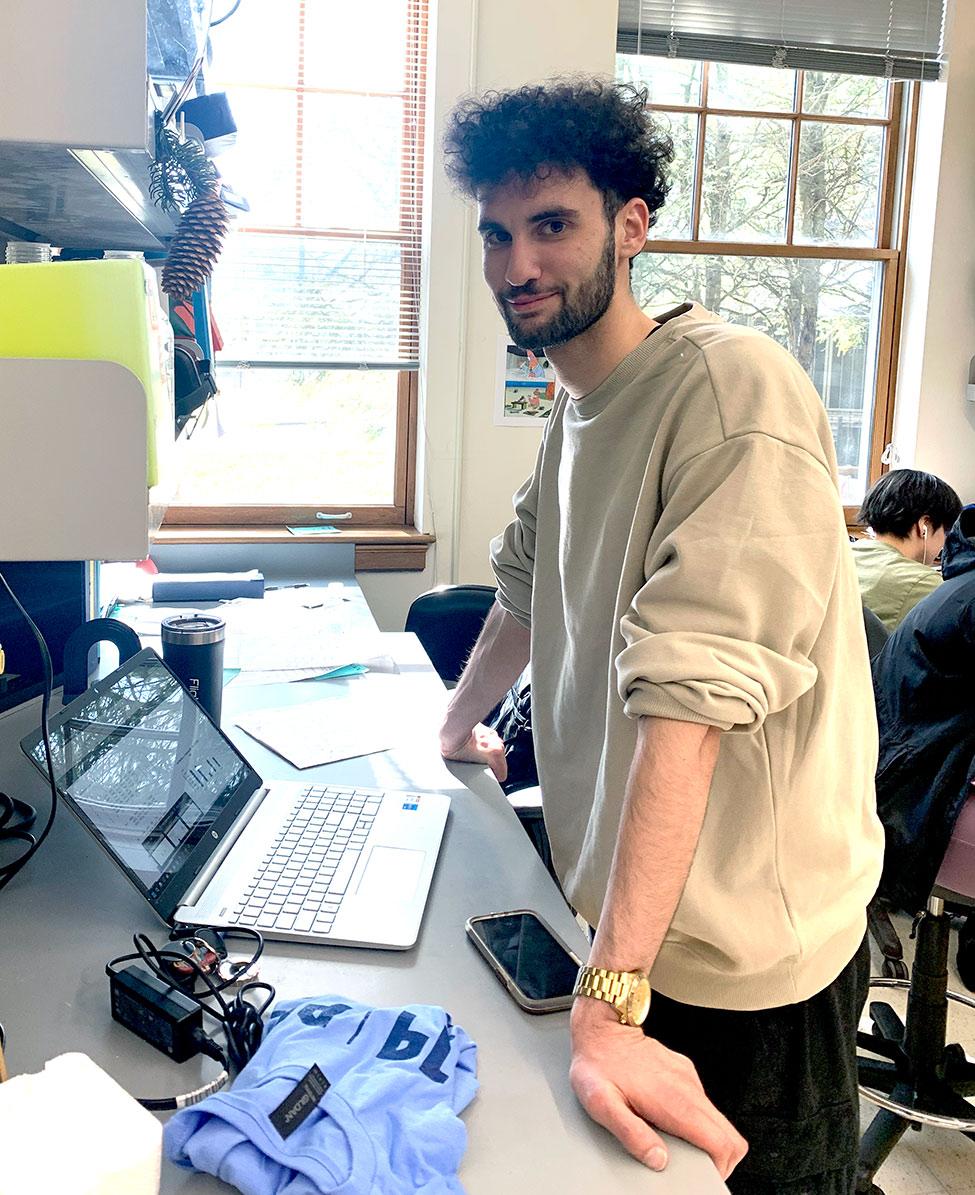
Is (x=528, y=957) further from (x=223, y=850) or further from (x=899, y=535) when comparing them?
(x=899, y=535)

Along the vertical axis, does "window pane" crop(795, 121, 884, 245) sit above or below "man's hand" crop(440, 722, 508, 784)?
above

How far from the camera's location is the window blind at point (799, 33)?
3.22m

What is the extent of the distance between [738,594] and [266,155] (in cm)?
270

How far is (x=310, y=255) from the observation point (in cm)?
317

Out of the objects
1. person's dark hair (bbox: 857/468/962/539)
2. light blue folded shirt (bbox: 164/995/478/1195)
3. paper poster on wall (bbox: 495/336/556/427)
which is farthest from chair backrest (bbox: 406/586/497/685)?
light blue folded shirt (bbox: 164/995/478/1195)

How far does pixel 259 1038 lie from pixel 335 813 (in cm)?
45

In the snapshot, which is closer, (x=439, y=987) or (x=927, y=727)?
(x=439, y=987)

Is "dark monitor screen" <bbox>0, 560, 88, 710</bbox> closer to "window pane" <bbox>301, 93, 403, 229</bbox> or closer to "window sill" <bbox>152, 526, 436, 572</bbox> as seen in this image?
"window sill" <bbox>152, 526, 436, 572</bbox>

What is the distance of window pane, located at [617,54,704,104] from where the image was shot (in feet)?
11.0

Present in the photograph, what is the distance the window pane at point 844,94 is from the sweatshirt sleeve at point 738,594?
3.04m

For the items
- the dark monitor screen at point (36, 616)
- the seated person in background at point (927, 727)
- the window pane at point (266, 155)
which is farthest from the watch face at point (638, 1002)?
the window pane at point (266, 155)

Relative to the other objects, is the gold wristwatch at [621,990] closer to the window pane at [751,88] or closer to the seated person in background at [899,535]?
the seated person in background at [899,535]

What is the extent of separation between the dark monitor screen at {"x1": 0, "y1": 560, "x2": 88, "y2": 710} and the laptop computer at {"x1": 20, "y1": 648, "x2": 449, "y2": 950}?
0.41m

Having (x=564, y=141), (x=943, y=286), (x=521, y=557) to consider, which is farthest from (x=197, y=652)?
(x=943, y=286)
